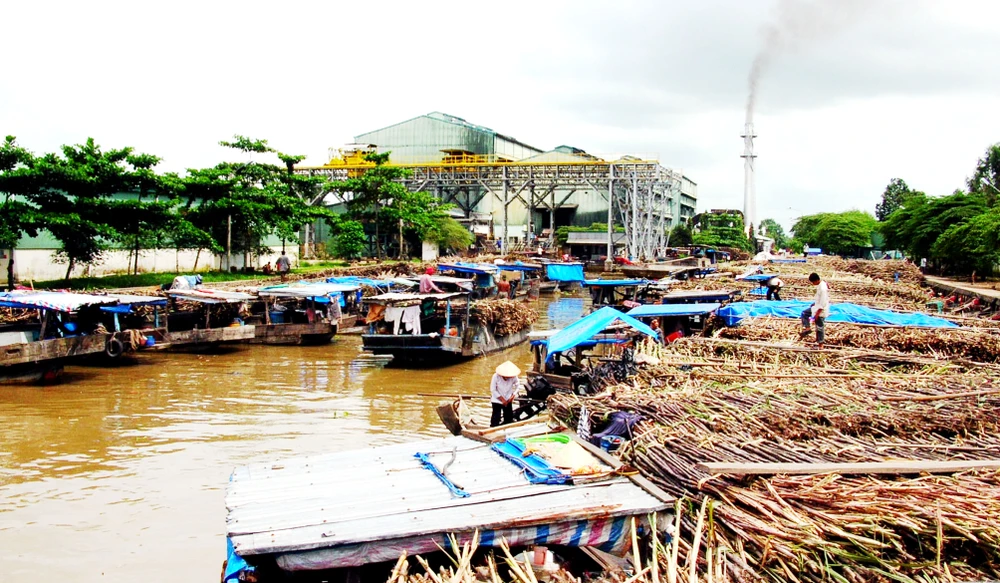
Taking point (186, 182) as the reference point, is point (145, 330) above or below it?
below

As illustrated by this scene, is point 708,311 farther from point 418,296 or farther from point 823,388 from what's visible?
point 418,296

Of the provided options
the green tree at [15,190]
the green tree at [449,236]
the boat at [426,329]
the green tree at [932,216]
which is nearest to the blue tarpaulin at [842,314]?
the boat at [426,329]

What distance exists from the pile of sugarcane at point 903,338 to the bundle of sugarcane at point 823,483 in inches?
156

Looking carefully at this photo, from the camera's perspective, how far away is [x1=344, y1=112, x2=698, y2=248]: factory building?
53812 millimetres

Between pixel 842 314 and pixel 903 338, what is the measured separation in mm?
2659

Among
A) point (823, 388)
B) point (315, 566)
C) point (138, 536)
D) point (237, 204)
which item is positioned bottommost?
point (138, 536)

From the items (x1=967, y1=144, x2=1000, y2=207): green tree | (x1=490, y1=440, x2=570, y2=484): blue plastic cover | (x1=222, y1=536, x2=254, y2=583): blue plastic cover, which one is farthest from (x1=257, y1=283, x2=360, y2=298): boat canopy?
(x1=967, y1=144, x2=1000, y2=207): green tree

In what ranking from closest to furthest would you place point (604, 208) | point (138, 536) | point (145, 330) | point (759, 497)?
point (759, 497)
point (138, 536)
point (145, 330)
point (604, 208)

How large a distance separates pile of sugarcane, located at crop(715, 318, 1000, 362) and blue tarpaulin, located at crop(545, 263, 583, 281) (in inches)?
1056

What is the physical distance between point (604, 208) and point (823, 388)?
58.3 m

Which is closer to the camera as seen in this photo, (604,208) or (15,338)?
(15,338)

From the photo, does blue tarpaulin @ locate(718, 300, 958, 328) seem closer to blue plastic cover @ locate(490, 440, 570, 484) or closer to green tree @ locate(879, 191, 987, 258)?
blue plastic cover @ locate(490, 440, 570, 484)

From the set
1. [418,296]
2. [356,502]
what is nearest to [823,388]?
[356,502]

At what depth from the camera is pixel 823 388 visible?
860 cm
